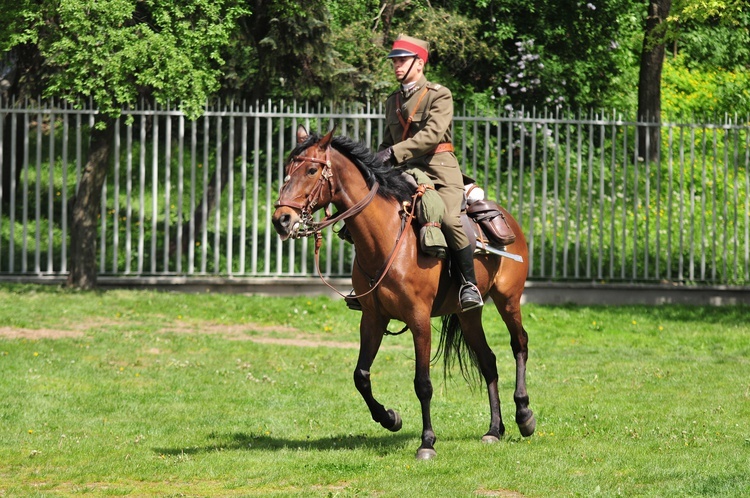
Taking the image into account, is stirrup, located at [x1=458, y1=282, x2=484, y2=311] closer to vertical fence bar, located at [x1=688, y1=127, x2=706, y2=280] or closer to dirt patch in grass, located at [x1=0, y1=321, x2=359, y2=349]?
dirt patch in grass, located at [x1=0, y1=321, x2=359, y2=349]

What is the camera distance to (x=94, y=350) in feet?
48.2

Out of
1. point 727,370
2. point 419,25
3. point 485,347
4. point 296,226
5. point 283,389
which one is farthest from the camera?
point 419,25

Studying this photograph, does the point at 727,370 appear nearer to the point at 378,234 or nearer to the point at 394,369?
the point at 394,369

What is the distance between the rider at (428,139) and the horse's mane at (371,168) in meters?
0.11

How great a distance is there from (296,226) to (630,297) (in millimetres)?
11782

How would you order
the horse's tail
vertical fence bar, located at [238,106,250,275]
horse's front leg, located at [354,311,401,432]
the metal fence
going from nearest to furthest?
1. horse's front leg, located at [354,311,401,432]
2. the horse's tail
3. vertical fence bar, located at [238,106,250,275]
4. the metal fence

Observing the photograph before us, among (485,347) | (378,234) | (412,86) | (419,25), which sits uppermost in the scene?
(419,25)

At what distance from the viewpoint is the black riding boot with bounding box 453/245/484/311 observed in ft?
30.7

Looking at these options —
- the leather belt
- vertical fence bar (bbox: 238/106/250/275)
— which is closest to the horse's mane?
the leather belt

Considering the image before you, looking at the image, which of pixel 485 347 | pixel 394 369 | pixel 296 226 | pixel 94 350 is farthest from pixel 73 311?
pixel 296 226

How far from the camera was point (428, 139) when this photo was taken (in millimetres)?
9250

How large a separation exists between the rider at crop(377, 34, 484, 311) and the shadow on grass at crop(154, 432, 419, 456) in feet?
4.33

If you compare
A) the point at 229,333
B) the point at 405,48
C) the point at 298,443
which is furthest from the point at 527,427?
the point at 229,333

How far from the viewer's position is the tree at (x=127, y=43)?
16.3 metres
